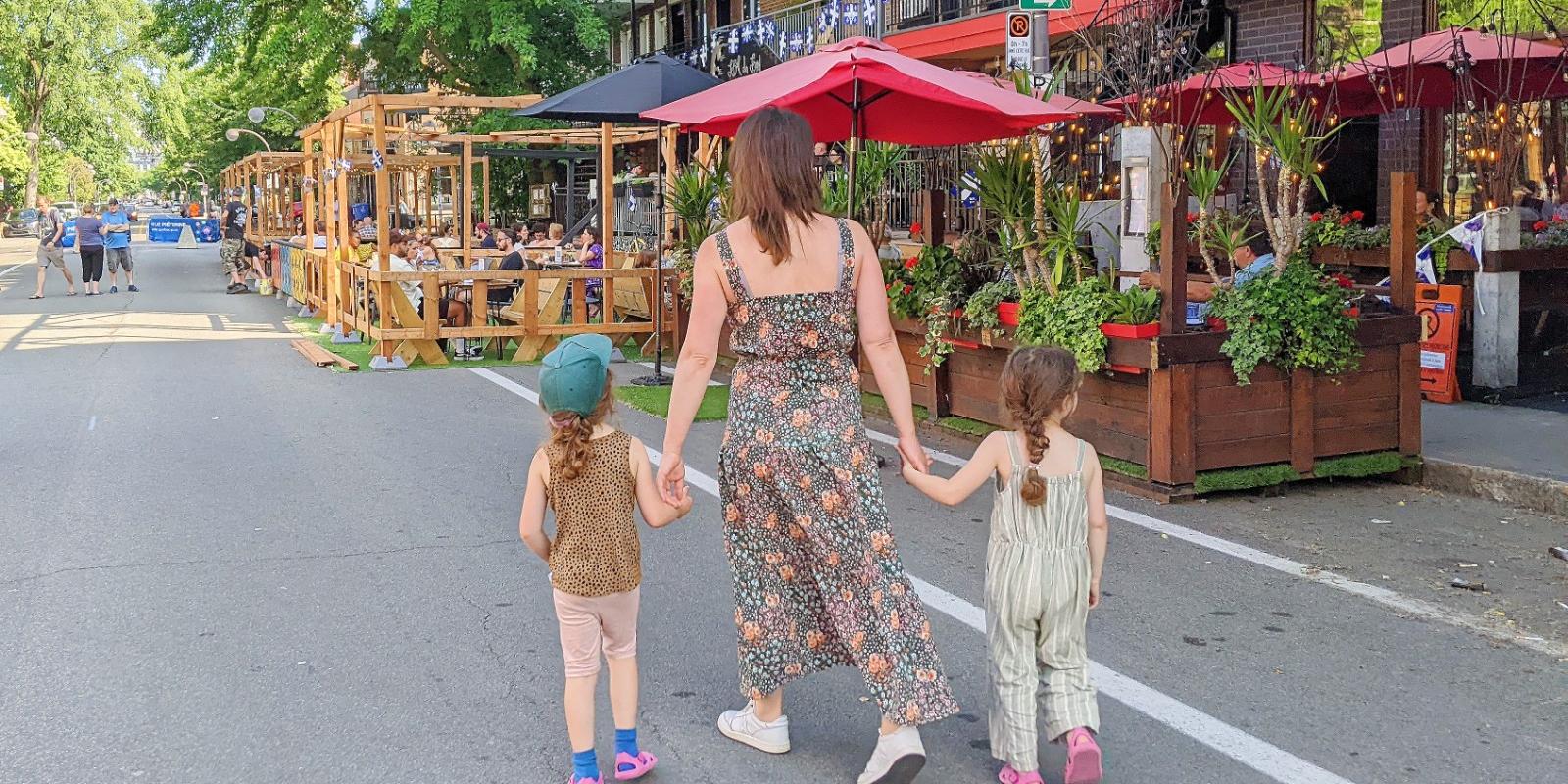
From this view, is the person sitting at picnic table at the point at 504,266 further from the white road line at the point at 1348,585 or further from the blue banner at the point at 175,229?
the blue banner at the point at 175,229

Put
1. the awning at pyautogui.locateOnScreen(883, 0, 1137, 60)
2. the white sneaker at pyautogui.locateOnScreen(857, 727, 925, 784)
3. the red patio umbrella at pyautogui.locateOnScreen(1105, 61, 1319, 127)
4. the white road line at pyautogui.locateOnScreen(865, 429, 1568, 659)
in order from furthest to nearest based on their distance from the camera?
the awning at pyautogui.locateOnScreen(883, 0, 1137, 60) → the red patio umbrella at pyautogui.locateOnScreen(1105, 61, 1319, 127) → the white road line at pyautogui.locateOnScreen(865, 429, 1568, 659) → the white sneaker at pyautogui.locateOnScreen(857, 727, 925, 784)

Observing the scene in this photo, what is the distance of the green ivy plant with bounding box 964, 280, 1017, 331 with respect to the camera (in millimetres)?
8914

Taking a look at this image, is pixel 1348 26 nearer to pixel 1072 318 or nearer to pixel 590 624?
pixel 1072 318

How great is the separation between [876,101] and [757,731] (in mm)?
6147

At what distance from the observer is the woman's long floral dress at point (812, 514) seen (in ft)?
13.0

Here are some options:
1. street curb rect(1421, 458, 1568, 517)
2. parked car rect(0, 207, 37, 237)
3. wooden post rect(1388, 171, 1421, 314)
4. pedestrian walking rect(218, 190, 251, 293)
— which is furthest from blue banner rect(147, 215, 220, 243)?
street curb rect(1421, 458, 1568, 517)

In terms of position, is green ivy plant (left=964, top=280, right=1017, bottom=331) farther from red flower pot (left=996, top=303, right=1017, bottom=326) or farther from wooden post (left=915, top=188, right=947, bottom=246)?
wooden post (left=915, top=188, right=947, bottom=246)

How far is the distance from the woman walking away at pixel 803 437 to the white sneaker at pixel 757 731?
23 cm

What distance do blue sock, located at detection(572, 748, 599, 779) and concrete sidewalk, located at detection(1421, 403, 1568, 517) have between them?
228 inches

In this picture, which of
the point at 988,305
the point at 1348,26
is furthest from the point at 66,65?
the point at 988,305

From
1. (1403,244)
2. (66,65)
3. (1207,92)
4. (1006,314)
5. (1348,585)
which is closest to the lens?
(1348,585)

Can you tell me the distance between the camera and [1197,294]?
9.28 meters

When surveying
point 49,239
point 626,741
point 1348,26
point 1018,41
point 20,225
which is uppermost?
point 20,225

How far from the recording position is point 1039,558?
3928mm
